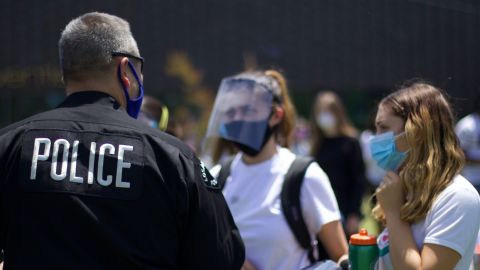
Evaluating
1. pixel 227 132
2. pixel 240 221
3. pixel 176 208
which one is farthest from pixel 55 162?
pixel 227 132

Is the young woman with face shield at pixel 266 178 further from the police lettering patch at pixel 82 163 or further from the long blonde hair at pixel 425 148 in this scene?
the police lettering patch at pixel 82 163

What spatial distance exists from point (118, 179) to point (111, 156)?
8cm

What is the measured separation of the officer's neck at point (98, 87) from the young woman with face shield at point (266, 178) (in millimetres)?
1103

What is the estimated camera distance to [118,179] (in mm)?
2119

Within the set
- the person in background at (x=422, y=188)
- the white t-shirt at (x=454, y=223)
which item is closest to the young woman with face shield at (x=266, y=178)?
the person in background at (x=422, y=188)

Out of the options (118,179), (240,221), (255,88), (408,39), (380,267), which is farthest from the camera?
(408,39)

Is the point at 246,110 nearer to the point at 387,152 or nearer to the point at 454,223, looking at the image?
the point at 387,152

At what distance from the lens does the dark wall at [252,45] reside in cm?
1280

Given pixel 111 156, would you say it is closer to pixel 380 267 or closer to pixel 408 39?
pixel 380 267

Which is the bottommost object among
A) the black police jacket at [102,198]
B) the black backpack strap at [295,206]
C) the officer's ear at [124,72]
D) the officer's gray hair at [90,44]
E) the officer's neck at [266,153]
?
the black backpack strap at [295,206]

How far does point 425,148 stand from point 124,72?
1202 mm

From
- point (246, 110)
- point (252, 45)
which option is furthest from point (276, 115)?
point (252, 45)

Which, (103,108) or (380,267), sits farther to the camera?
(380,267)

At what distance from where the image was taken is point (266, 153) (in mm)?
3432
